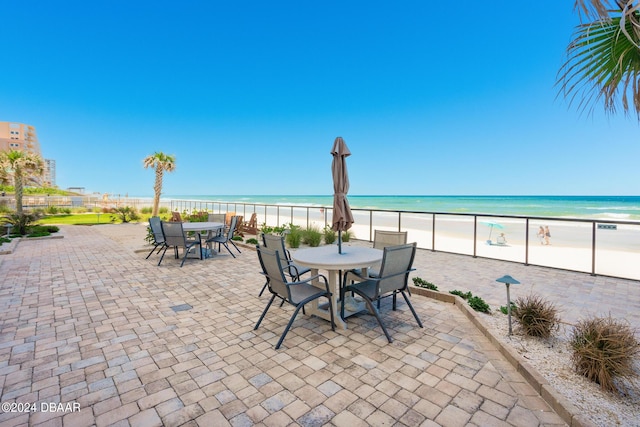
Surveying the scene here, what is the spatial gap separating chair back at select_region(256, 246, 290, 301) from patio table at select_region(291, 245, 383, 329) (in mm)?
324

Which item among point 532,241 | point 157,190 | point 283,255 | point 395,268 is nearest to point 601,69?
point 395,268

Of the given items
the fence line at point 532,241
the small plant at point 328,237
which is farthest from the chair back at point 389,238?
the small plant at point 328,237

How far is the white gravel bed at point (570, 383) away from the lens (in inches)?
66.3

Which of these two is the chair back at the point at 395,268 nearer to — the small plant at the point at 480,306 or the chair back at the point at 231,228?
the small plant at the point at 480,306

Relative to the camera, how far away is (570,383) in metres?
1.97

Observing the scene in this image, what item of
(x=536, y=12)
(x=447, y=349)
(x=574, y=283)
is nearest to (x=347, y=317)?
(x=447, y=349)

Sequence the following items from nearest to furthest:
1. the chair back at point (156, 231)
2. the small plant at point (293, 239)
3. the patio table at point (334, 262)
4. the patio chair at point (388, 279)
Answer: the patio chair at point (388, 279)
the patio table at point (334, 262)
the chair back at point (156, 231)
the small plant at point (293, 239)

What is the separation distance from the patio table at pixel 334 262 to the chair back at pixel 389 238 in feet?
1.66

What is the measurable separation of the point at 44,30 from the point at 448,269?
29.4 meters

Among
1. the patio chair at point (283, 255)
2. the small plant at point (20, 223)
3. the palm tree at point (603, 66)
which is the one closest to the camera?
the palm tree at point (603, 66)

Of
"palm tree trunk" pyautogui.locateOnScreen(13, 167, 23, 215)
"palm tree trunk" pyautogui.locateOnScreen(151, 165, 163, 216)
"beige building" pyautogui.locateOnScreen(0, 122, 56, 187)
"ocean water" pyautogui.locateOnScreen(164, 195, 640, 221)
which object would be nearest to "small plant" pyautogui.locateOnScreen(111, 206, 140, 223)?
"palm tree trunk" pyautogui.locateOnScreen(151, 165, 163, 216)

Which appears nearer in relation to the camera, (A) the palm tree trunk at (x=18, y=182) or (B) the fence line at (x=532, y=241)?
(B) the fence line at (x=532, y=241)

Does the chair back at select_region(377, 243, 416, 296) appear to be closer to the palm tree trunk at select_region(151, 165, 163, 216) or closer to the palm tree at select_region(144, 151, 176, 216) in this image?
the palm tree trunk at select_region(151, 165, 163, 216)

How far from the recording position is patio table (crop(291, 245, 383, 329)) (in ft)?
9.56
